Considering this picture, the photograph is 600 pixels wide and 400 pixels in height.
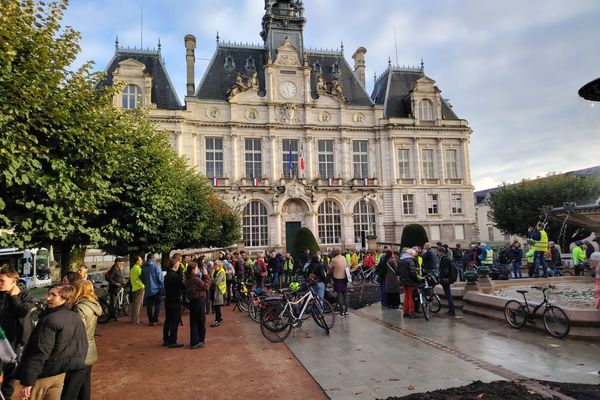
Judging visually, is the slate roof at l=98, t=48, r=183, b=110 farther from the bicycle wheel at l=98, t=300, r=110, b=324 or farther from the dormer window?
the bicycle wheel at l=98, t=300, r=110, b=324

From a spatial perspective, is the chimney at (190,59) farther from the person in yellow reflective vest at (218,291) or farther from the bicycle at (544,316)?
the bicycle at (544,316)

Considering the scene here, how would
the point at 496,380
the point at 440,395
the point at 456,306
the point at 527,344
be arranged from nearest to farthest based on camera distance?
1. the point at 440,395
2. the point at 496,380
3. the point at 527,344
4. the point at 456,306

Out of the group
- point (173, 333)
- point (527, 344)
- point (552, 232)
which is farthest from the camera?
point (552, 232)

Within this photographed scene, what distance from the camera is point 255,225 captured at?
34031mm

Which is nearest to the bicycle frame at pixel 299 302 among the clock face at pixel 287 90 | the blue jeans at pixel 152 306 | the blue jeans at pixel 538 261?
the blue jeans at pixel 152 306

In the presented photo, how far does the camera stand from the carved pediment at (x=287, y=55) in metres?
35.4

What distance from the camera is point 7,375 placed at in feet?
17.9

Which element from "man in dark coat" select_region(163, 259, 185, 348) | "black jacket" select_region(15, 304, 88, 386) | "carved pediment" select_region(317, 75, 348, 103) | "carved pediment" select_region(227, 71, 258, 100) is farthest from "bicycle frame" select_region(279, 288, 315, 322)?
"carved pediment" select_region(317, 75, 348, 103)

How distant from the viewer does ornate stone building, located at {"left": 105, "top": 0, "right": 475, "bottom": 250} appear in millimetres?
33781

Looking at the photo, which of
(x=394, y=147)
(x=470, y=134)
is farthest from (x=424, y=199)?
(x=470, y=134)

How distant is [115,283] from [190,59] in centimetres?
2784

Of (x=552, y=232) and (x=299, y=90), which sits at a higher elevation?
(x=299, y=90)

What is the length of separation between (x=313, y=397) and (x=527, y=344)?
15.2ft

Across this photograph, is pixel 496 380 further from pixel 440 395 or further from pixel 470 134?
pixel 470 134
